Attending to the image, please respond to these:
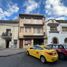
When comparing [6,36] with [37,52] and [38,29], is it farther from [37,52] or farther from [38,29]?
[37,52]

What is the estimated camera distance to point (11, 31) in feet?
103

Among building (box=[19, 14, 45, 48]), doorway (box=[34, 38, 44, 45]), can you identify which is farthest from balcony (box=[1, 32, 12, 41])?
doorway (box=[34, 38, 44, 45])

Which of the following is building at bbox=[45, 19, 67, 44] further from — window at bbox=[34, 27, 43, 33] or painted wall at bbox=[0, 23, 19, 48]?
painted wall at bbox=[0, 23, 19, 48]

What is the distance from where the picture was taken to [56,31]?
32125 millimetres

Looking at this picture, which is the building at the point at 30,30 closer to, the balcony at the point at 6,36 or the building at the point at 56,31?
the building at the point at 56,31

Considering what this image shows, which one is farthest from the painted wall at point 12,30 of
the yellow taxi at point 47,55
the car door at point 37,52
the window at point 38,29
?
the yellow taxi at point 47,55

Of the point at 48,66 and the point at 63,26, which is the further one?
the point at 63,26

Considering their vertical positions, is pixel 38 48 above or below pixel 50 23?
below

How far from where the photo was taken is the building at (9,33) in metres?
30.9

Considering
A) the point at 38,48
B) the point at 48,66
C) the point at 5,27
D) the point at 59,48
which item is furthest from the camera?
the point at 5,27

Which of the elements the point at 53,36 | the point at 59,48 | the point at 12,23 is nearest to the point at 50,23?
the point at 53,36

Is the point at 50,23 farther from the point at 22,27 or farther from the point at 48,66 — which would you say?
the point at 48,66

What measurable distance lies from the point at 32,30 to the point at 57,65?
67.7 ft

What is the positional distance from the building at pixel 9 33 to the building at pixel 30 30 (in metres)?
1.22
